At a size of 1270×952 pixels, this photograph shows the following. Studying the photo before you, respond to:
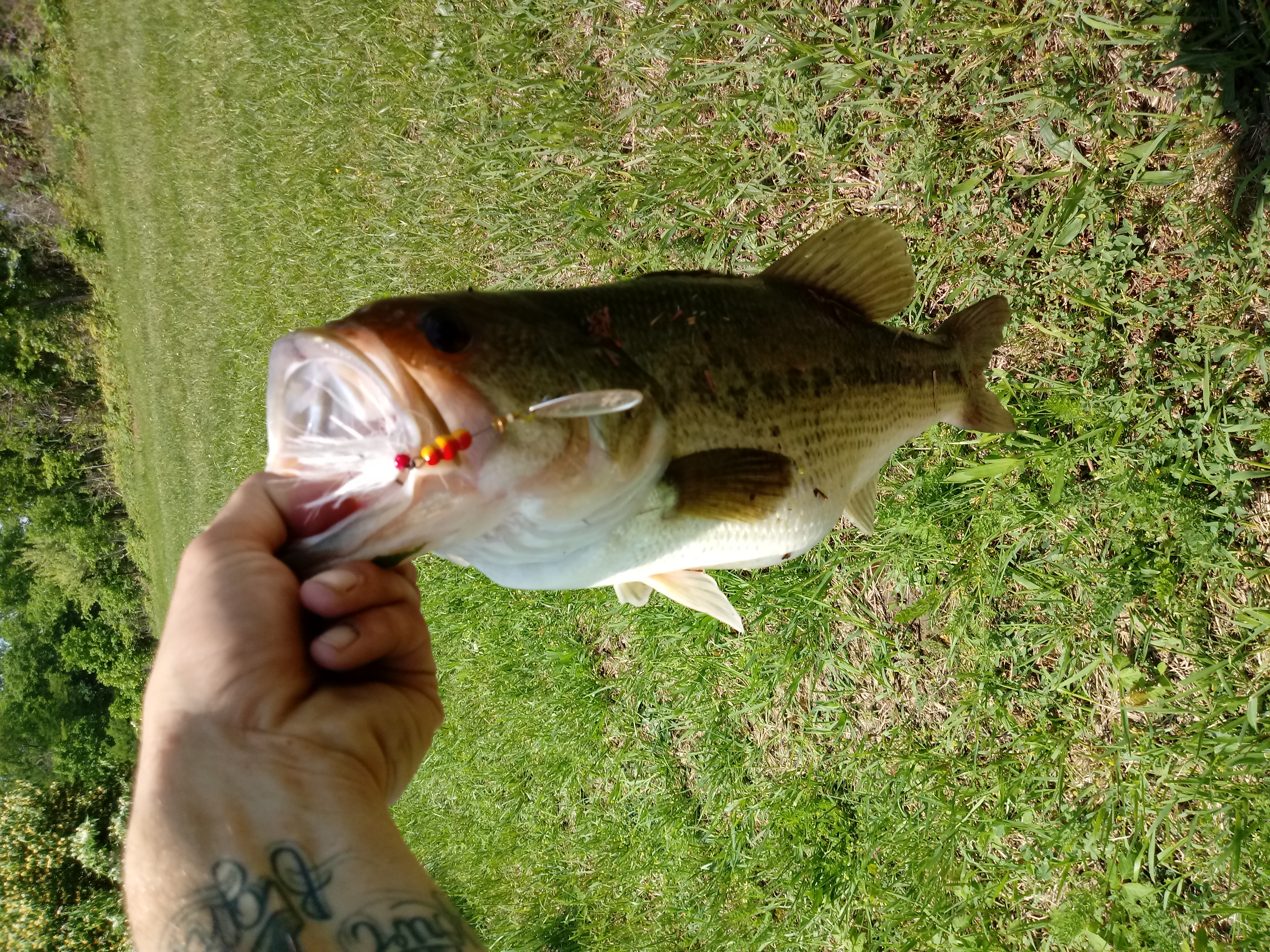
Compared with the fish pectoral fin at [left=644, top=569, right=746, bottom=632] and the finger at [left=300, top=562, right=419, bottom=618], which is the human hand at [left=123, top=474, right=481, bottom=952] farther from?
the fish pectoral fin at [left=644, top=569, right=746, bottom=632]

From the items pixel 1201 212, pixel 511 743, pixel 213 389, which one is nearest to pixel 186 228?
pixel 213 389

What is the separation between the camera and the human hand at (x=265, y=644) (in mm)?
1606

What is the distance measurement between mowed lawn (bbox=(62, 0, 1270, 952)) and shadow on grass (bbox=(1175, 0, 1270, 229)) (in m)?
0.03

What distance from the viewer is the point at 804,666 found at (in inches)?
152

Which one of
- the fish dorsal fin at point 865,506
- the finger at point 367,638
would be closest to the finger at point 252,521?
the finger at point 367,638

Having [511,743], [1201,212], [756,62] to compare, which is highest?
[756,62]

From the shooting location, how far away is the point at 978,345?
8.59 feet

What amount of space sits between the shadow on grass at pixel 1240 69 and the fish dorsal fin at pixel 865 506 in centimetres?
158

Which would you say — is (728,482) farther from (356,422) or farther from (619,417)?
(356,422)

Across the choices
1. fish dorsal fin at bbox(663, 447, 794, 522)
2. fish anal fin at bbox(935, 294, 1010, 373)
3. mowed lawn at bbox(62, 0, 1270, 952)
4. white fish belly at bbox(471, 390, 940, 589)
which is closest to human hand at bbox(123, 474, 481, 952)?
white fish belly at bbox(471, 390, 940, 589)

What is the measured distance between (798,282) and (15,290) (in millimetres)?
21366

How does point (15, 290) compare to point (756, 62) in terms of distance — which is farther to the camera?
point (15, 290)

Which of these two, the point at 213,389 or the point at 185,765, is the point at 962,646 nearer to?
the point at 185,765

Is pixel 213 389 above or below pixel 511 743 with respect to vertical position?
above
